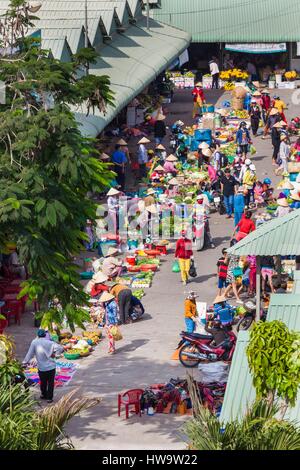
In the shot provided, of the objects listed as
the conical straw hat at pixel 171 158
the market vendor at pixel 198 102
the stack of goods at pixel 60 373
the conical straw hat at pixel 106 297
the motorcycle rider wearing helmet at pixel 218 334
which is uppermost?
the market vendor at pixel 198 102

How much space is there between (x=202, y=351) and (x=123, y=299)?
10.8 ft

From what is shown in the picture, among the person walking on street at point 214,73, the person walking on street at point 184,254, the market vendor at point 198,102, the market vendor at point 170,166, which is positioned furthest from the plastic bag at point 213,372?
the person walking on street at point 214,73

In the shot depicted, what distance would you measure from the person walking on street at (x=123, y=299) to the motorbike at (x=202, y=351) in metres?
2.88

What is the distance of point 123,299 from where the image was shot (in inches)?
1216

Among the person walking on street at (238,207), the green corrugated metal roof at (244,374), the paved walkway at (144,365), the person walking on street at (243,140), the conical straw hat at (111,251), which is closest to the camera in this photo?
the green corrugated metal roof at (244,374)

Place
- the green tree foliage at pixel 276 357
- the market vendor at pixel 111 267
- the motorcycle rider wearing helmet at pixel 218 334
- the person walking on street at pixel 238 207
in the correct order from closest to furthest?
the green tree foliage at pixel 276 357 → the motorcycle rider wearing helmet at pixel 218 334 → the market vendor at pixel 111 267 → the person walking on street at pixel 238 207

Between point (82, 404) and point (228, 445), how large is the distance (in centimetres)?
302

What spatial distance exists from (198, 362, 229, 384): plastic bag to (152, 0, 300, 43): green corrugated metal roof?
3241 centimetres

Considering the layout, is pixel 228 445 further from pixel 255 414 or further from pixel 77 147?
pixel 77 147

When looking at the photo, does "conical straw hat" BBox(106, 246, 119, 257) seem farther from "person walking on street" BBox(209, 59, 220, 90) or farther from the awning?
"person walking on street" BBox(209, 59, 220, 90)

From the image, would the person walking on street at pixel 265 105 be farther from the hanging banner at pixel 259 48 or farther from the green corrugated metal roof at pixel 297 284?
the green corrugated metal roof at pixel 297 284

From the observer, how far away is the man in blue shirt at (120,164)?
41625 mm

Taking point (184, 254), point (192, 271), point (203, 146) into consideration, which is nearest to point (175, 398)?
point (184, 254)

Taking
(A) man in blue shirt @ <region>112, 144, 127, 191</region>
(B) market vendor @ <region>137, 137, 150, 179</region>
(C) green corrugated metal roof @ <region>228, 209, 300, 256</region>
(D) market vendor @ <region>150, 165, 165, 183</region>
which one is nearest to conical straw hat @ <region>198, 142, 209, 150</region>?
(B) market vendor @ <region>137, 137, 150, 179</region>
